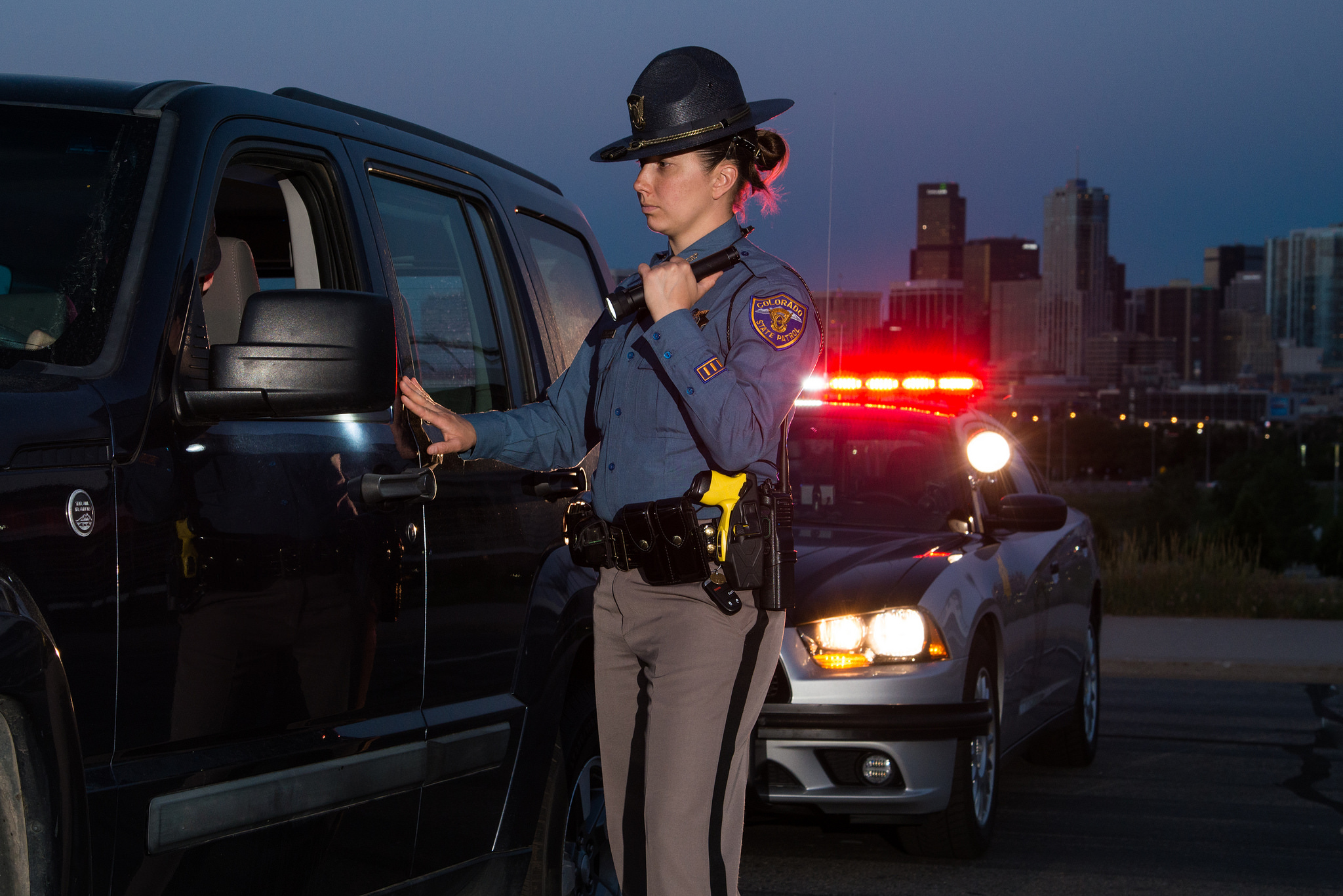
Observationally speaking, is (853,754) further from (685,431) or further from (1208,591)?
(1208,591)

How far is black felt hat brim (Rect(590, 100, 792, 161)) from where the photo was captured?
3.12 m

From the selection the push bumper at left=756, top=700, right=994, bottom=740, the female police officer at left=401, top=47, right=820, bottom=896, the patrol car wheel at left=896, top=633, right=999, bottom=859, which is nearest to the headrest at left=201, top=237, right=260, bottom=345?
the female police officer at left=401, top=47, right=820, bottom=896

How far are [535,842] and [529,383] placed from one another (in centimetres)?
115

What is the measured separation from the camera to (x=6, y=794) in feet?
7.27

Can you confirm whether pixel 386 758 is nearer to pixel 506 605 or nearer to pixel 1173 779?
pixel 506 605

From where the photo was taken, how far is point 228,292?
331cm

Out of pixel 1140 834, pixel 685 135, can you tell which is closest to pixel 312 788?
pixel 685 135

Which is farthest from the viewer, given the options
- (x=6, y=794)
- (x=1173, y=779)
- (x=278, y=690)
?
(x=1173, y=779)

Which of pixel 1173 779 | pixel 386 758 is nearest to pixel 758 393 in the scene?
pixel 386 758

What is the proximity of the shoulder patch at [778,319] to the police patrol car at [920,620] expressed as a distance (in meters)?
2.74

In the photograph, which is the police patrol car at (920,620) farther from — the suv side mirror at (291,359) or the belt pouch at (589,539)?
the suv side mirror at (291,359)

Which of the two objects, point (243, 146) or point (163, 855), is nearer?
point (163, 855)

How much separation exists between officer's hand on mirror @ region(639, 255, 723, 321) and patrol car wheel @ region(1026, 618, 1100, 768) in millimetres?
5387

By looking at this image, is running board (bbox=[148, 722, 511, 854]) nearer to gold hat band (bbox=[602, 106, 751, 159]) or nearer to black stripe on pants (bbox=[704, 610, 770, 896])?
black stripe on pants (bbox=[704, 610, 770, 896])
